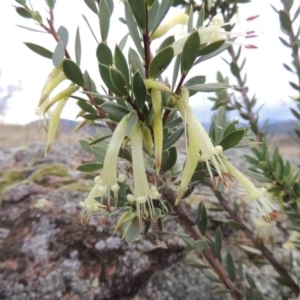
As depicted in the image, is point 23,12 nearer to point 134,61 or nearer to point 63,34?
point 63,34

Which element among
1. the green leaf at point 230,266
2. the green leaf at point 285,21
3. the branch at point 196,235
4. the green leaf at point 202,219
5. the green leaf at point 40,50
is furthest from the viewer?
the green leaf at point 285,21

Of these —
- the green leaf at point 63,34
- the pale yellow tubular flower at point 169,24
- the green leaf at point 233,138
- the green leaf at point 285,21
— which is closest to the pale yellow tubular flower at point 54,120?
the green leaf at point 63,34

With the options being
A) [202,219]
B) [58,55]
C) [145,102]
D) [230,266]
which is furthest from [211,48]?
[230,266]

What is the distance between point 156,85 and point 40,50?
0.78 ft

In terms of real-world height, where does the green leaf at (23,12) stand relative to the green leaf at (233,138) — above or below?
above

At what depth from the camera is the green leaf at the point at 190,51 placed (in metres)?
0.48

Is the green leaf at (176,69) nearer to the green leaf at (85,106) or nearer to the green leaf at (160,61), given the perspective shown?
the green leaf at (160,61)

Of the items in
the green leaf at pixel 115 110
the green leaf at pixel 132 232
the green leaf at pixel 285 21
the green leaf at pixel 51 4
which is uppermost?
the green leaf at pixel 285 21

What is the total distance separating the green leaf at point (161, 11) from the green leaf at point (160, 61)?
9 centimetres

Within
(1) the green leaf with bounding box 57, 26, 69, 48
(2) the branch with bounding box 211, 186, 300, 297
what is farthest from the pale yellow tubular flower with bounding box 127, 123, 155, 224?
(2) the branch with bounding box 211, 186, 300, 297

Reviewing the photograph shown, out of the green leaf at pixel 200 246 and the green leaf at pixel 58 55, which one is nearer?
the green leaf at pixel 58 55

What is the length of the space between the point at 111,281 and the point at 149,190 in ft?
1.97

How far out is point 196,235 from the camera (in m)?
0.80

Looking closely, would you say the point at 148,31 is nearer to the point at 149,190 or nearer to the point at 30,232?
the point at 149,190
